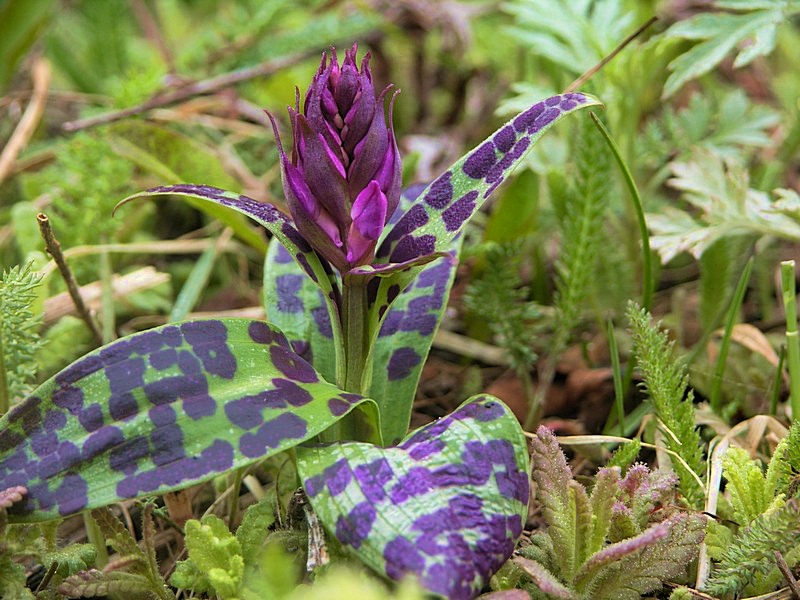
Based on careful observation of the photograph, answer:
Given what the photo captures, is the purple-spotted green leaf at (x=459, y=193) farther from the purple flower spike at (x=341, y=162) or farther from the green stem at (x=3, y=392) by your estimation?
the green stem at (x=3, y=392)

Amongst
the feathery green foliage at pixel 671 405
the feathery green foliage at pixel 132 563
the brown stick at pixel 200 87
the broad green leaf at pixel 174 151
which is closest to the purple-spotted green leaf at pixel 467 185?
the feathery green foliage at pixel 671 405

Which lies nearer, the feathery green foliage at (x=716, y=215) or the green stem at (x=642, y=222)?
the green stem at (x=642, y=222)

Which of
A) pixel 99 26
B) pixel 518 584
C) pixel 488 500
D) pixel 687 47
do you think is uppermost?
pixel 99 26

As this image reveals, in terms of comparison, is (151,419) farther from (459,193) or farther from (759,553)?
(759,553)

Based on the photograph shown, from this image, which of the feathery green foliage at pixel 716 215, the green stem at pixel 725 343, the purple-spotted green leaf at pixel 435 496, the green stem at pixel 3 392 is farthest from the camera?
the feathery green foliage at pixel 716 215

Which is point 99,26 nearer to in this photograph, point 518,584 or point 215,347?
point 215,347

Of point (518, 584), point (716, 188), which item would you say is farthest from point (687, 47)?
point (518, 584)

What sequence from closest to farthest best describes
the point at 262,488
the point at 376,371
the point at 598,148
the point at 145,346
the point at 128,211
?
the point at 145,346
the point at 376,371
the point at 262,488
the point at 598,148
the point at 128,211
